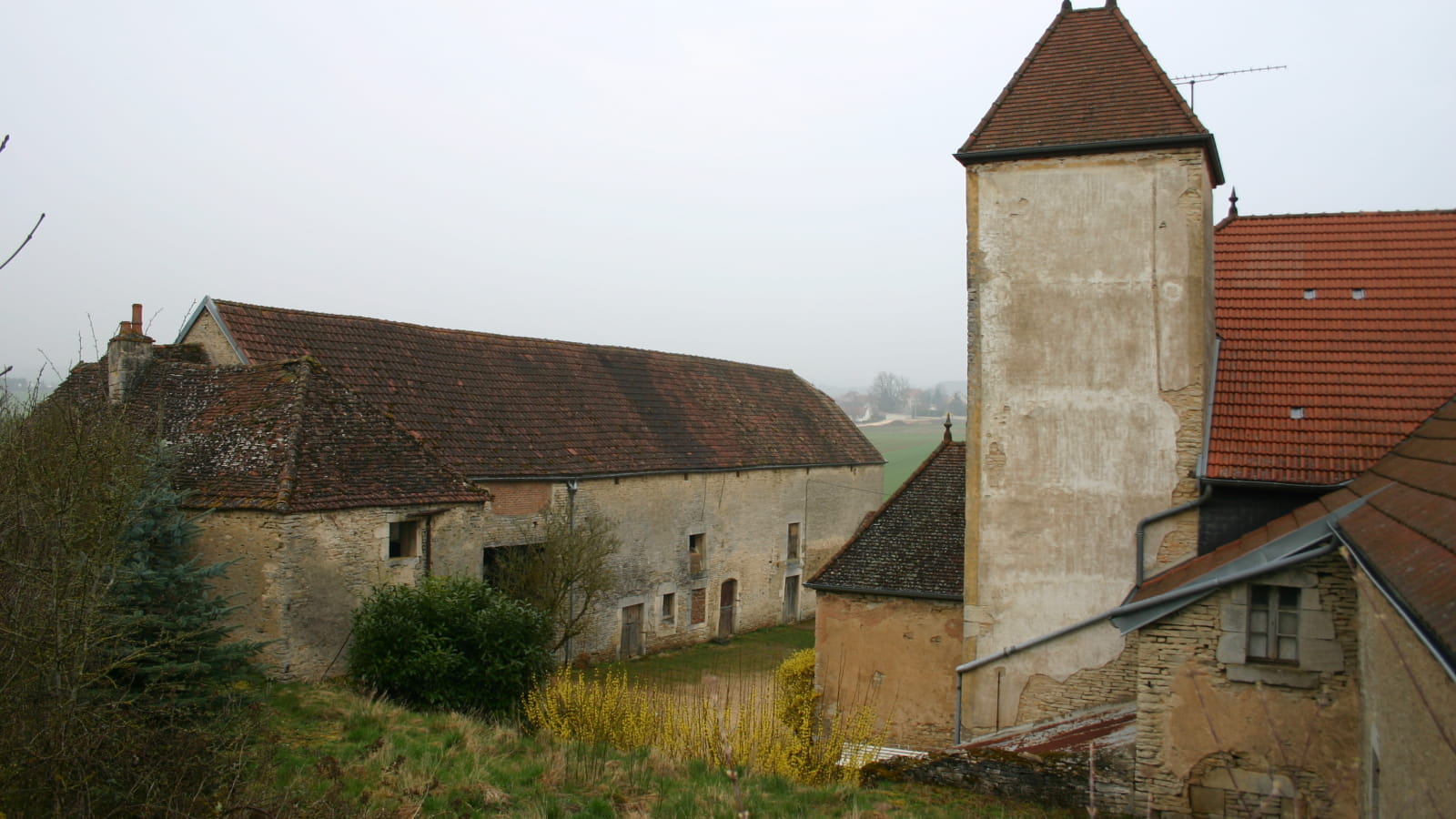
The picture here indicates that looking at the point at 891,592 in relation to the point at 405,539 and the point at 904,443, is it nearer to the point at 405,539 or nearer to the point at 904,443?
the point at 405,539

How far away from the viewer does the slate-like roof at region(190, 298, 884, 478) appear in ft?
65.9

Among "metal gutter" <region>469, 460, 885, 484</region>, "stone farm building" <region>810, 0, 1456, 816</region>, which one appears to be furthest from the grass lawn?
"metal gutter" <region>469, 460, 885, 484</region>

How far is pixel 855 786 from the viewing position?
1049cm

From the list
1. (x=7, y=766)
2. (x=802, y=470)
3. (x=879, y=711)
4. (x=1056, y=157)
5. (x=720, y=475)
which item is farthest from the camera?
(x=802, y=470)

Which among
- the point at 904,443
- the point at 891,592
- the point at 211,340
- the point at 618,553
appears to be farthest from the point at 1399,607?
the point at 904,443

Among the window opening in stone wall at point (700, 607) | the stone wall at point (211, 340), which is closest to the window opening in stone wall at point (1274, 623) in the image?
the window opening in stone wall at point (700, 607)

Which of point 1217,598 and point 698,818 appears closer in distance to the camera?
point 698,818

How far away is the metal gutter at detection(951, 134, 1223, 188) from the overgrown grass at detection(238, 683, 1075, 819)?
8.18 m

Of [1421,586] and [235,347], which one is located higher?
[235,347]

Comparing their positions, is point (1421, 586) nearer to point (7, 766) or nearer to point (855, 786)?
point (855, 786)

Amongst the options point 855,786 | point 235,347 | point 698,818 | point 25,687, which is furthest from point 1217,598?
point 235,347

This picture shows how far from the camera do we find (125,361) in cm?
1844

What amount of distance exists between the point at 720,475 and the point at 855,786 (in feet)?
53.4

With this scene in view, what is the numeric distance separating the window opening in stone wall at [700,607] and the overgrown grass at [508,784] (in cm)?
1338
